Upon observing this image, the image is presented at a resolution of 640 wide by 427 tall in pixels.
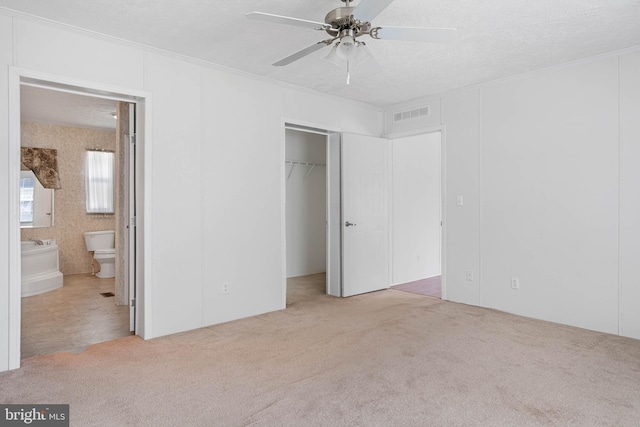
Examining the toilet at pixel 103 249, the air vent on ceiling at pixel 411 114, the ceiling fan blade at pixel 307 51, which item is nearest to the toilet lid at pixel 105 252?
the toilet at pixel 103 249

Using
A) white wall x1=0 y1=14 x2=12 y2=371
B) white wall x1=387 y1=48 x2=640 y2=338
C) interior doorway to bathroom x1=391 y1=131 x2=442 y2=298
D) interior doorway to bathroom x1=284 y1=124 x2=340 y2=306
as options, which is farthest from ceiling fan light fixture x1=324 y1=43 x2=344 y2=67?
interior doorway to bathroom x1=284 y1=124 x2=340 y2=306

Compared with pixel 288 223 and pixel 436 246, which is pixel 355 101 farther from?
pixel 436 246

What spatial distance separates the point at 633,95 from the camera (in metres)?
3.63

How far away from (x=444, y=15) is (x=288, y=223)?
14.1ft

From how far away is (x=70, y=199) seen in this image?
23.6ft

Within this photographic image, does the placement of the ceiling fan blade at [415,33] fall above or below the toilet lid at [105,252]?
above

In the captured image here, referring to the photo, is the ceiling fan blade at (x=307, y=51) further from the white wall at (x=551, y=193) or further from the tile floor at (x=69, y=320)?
the tile floor at (x=69, y=320)

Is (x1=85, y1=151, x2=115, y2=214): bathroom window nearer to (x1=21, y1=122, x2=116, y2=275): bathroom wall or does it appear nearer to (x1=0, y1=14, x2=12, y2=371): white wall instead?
(x1=21, y1=122, x2=116, y2=275): bathroom wall

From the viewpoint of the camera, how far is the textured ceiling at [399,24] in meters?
2.84

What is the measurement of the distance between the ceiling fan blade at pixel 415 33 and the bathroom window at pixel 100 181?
646 cm

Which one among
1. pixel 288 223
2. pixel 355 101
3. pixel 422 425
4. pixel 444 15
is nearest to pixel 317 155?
pixel 288 223

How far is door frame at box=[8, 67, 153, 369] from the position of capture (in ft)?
9.71

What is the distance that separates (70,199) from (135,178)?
4286 mm

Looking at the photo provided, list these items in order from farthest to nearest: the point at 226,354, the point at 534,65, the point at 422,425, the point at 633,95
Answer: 1. the point at 534,65
2. the point at 633,95
3. the point at 226,354
4. the point at 422,425
